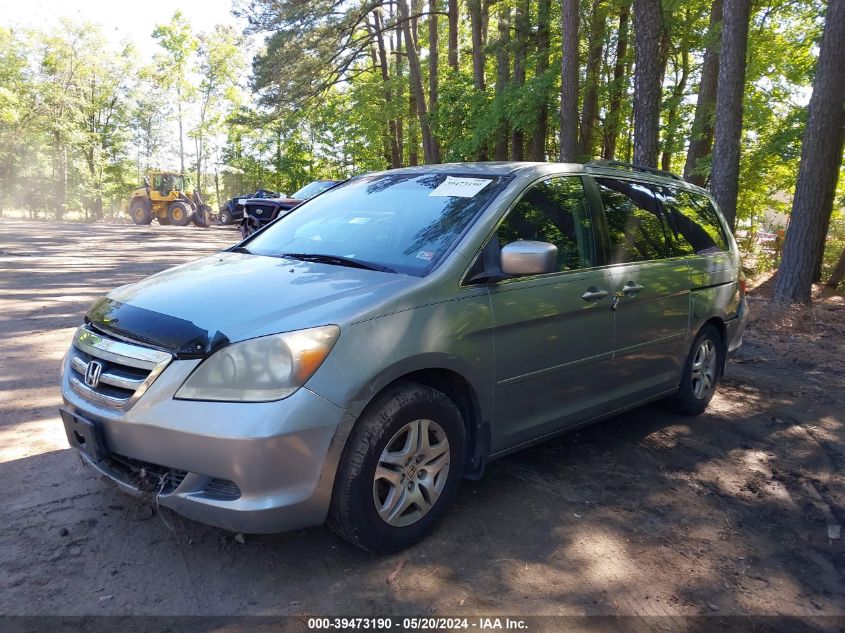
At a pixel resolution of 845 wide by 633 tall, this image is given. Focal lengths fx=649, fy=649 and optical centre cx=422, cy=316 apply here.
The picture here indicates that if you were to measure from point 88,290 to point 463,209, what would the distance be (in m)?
7.98

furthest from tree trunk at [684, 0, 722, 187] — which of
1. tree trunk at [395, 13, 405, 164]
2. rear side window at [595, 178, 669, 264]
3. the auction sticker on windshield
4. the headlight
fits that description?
tree trunk at [395, 13, 405, 164]

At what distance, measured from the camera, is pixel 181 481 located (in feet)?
8.73

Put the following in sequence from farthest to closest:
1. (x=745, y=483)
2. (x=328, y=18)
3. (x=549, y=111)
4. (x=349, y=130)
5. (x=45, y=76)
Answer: (x=45, y=76)
(x=349, y=130)
(x=328, y=18)
(x=549, y=111)
(x=745, y=483)

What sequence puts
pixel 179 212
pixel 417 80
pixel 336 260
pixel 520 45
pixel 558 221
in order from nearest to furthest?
pixel 336 260 → pixel 558 221 → pixel 520 45 → pixel 417 80 → pixel 179 212

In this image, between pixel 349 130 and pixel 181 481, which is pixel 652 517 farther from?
pixel 349 130

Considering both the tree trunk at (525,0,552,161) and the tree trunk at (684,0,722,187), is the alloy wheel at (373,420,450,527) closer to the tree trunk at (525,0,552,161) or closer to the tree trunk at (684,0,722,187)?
the tree trunk at (684,0,722,187)

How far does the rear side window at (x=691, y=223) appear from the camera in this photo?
4.84 meters

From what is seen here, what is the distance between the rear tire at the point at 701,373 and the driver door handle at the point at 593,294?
141cm

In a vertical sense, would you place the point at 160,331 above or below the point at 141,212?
below

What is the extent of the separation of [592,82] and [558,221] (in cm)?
1785

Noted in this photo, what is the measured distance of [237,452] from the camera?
2502mm

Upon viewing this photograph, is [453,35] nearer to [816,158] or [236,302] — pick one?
[816,158]

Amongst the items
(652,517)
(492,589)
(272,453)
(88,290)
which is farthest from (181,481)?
(88,290)

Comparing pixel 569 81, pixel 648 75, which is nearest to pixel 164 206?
pixel 569 81
